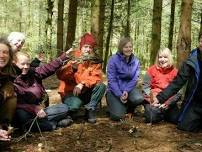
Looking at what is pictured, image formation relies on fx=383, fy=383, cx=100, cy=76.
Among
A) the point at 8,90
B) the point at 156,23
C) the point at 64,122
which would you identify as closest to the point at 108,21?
the point at 156,23

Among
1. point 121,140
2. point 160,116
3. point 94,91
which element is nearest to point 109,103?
point 94,91

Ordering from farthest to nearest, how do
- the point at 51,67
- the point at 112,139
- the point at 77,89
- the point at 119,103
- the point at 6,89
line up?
1. the point at 119,103
2. the point at 77,89
3. the point at 51,67
4. the point at 112,139
5. the point at 6,89

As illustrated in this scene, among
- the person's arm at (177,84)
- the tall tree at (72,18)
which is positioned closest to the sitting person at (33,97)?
the person's arm at (177,84)

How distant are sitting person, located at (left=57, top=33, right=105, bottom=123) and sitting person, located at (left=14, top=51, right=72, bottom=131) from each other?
287 mm

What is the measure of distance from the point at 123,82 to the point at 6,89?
2317mm

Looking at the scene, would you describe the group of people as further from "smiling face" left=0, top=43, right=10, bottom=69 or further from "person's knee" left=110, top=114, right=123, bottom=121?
"smiling face" left=0, top=43, right=10, bottom=69

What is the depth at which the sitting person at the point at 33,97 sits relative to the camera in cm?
531

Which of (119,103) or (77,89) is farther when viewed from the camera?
(119,103)

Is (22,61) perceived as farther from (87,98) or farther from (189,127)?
(189,127)

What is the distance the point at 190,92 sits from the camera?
230 inches

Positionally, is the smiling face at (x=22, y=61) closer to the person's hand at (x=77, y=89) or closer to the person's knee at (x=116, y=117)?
the person's hand at (x=77, y=89)

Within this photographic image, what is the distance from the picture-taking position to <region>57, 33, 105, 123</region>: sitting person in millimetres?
6016

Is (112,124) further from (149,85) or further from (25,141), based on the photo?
(25,141)

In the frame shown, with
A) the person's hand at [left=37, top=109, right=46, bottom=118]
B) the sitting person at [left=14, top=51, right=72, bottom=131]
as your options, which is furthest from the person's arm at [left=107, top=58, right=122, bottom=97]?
the person's hand at [left=37, top=109, right=46, bottom=118]
